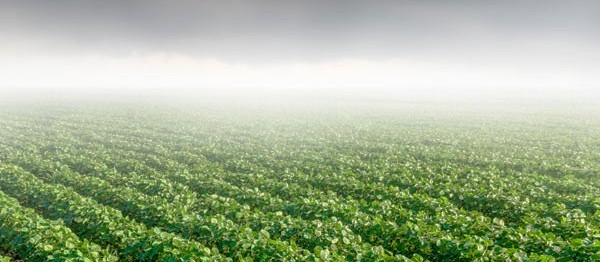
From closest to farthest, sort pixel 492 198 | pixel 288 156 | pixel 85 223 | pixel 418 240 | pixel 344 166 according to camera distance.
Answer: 1. pixel 418 240
2. pixel 85 223
3. pixel 492 198
4. pixel 344 166
5. pixel 288 156

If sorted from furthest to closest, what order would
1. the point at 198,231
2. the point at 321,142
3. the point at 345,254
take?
1. the point at 321,142
2. the point at 198,231
3. the point at 345,254

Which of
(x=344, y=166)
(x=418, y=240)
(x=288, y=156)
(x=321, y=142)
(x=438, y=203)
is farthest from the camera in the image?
(x=321, y=142)

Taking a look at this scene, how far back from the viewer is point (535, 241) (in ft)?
26.4

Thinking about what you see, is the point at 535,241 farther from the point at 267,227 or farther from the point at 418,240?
the point at 267,227

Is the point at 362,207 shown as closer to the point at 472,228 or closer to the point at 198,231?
the point at 472,228

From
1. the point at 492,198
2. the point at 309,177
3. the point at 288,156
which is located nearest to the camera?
the point at 492,198

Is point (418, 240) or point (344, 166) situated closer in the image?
point (418, 240)

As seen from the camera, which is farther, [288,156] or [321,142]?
[321,142]

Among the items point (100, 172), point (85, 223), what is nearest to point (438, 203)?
point (85, 223)

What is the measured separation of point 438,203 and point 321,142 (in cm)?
1664

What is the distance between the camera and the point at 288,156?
70.5 ft

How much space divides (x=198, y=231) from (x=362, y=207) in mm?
5440

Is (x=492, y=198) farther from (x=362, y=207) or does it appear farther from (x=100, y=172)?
Result: (x=100, y=172)

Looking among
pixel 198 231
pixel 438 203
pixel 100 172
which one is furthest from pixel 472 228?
pixel 100 172
